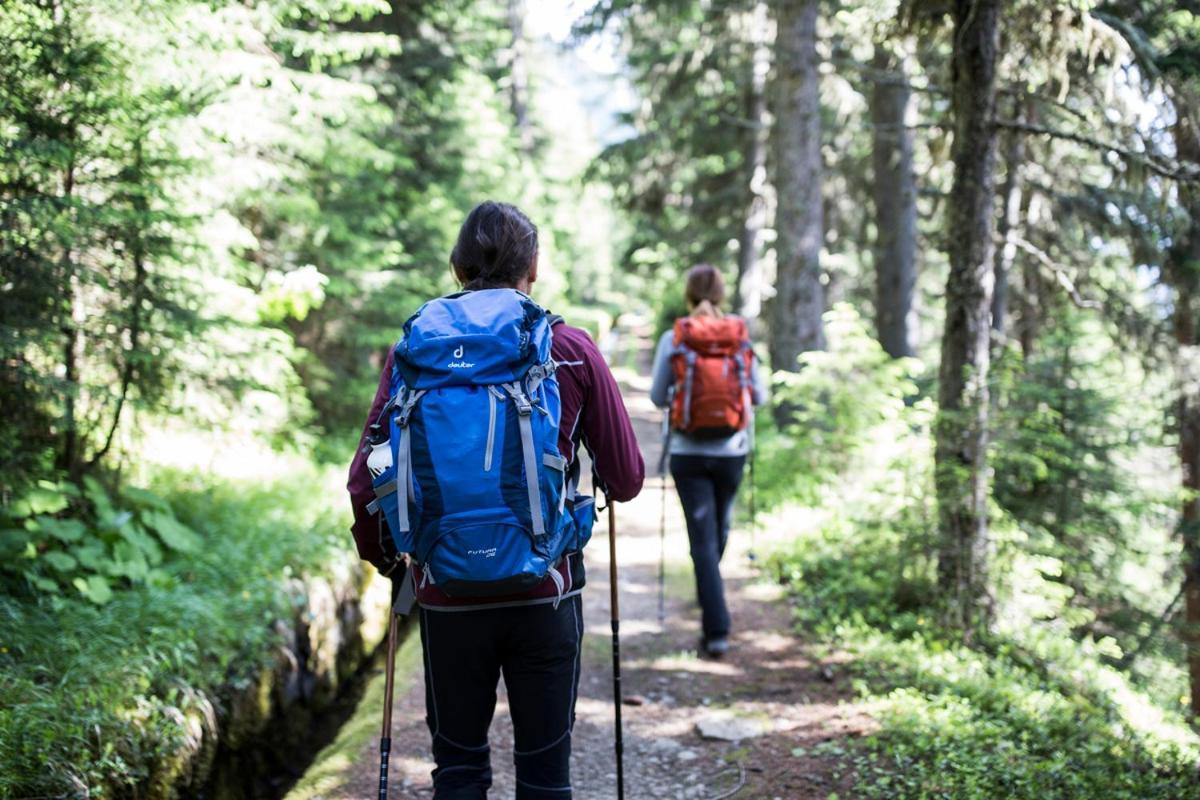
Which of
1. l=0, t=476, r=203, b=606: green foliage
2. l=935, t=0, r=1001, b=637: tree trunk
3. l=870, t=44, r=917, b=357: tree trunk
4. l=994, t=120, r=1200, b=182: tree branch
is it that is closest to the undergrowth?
l=935, t=0, r=1001, b=637: tree trunk

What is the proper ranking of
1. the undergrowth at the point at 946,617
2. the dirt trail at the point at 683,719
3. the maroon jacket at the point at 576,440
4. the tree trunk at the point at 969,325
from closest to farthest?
the maroon jacket at the point at 576,440 < the undergrowth at the point at 946,617 < the dirt trail at the point at 683,719 < the tree trunk at the point at 969,325

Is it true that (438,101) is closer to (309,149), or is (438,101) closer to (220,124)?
(309,149)

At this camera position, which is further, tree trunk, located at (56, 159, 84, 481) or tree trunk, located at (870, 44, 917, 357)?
tree trunk, located at (870, 44, 917, 357)

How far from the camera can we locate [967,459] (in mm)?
5652

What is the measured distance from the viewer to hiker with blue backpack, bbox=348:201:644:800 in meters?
2.23

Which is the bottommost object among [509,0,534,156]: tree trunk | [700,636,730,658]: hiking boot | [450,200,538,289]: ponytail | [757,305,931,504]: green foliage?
[700,636,730,658]: hiking boot

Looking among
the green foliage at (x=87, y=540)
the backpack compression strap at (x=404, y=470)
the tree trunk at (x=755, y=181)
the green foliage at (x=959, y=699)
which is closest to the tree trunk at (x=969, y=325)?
the green foliage at (x=959, y=699)

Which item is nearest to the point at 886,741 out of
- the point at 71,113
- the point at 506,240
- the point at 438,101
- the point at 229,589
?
the point at 506,240

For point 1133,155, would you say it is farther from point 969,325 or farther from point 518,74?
point 518,74

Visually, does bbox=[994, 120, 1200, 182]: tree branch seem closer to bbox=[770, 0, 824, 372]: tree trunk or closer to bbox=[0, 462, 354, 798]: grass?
bbox=[0, 462, 354, 798]: grass

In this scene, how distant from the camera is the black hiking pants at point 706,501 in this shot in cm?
535

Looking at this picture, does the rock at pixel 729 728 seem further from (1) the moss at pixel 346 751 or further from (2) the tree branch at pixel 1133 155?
(2) the tree branch at pixel 1133 155

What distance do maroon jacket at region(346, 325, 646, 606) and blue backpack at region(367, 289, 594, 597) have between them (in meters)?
0.11

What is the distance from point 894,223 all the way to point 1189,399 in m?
4.69
